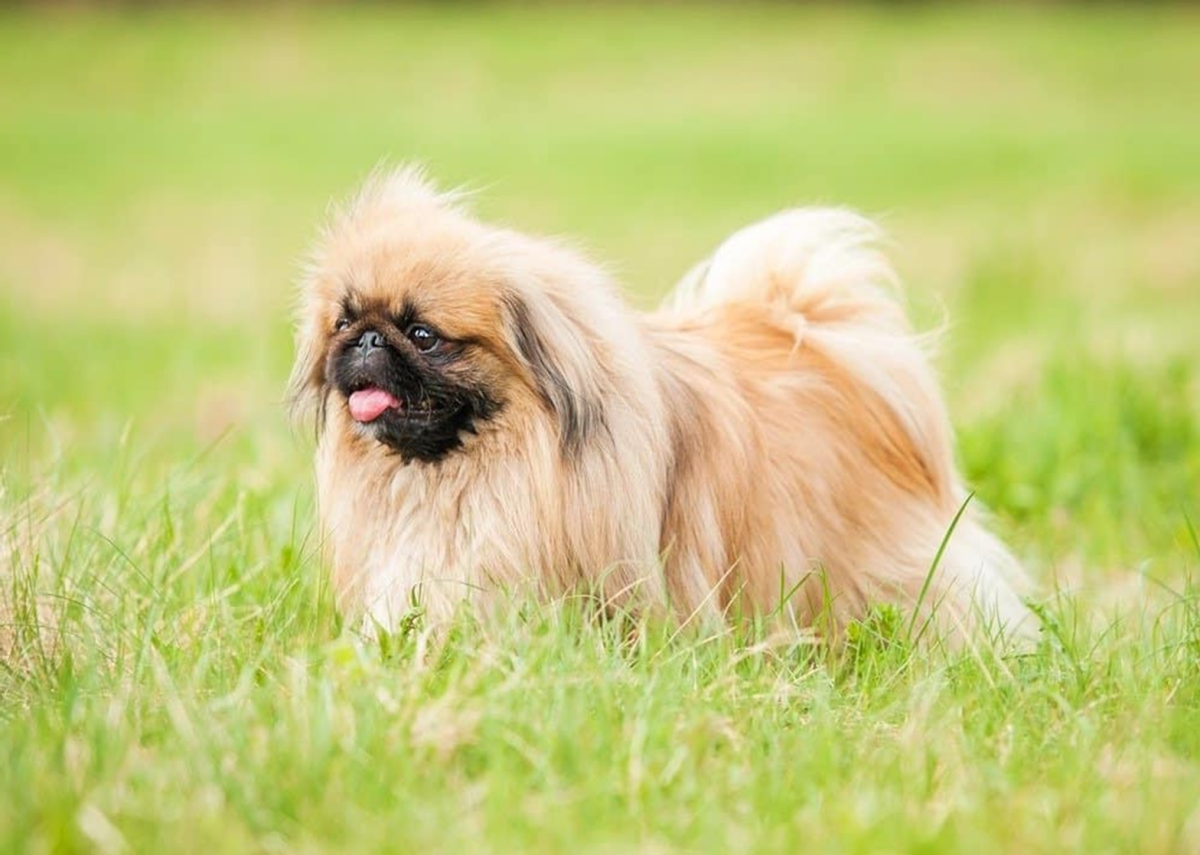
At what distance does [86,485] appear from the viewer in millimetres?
4258

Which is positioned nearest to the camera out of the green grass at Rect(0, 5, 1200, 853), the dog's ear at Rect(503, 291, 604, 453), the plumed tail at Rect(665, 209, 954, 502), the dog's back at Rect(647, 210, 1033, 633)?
the green grass at Rect(0, 5, 1200, 853)

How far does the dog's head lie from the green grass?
46cm

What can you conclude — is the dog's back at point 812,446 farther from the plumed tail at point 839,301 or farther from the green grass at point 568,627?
the green grass at point 568,627

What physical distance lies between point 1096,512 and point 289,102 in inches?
859

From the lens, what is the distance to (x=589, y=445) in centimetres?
353

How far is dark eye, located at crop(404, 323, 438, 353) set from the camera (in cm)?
354

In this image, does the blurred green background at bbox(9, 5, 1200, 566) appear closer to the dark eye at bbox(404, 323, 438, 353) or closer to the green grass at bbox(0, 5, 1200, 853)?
the green grass at bbox(0, 5, 1200, 853)

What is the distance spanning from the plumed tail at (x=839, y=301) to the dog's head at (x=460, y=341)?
2.65 ft

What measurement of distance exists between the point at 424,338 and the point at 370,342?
5.0 inches

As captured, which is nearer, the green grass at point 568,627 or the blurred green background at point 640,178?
the green grass at point 568,627

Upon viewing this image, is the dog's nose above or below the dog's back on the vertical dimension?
above

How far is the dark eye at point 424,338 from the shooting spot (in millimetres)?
3541

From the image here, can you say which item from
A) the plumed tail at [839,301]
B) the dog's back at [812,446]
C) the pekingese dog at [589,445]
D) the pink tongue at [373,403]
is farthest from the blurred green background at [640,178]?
the pink tongue at [373,403]

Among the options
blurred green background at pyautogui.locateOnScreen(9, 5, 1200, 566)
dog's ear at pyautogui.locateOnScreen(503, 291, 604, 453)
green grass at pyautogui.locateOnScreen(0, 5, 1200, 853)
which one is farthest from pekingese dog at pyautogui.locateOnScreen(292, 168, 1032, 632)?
blurred green background at pyautogui.locateOnScreen(9, 5, 1200, 566)
